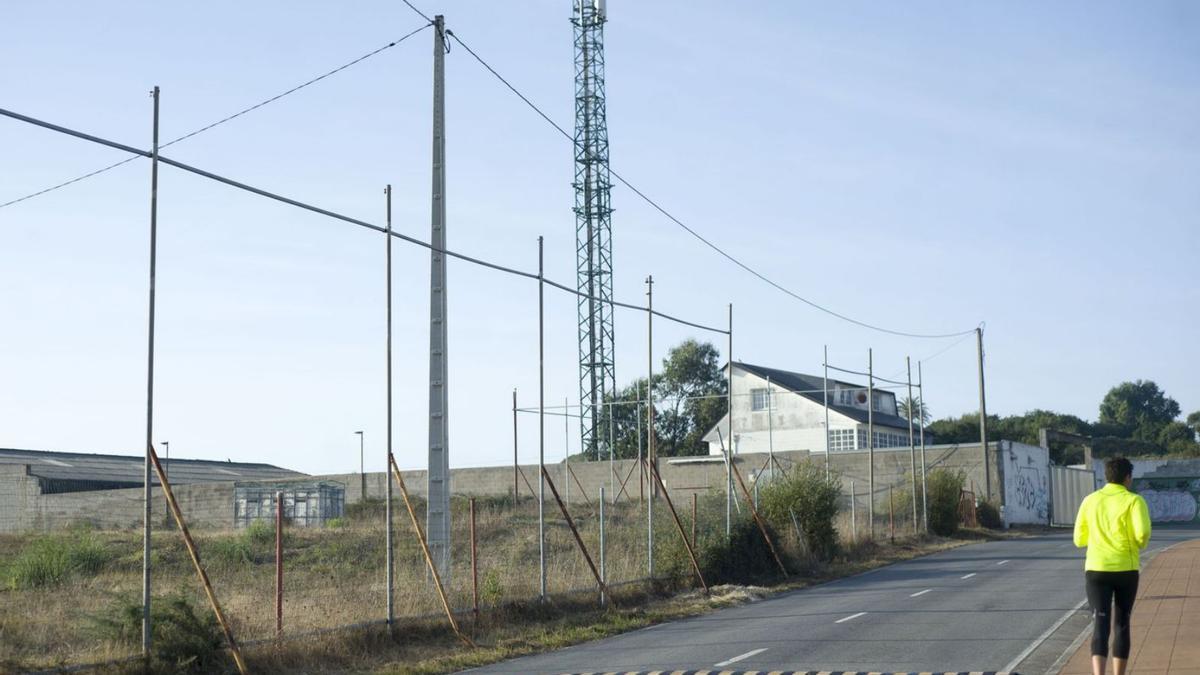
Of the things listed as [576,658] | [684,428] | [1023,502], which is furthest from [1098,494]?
[684,428]

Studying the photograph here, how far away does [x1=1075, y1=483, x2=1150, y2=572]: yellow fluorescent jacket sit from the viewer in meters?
10.2

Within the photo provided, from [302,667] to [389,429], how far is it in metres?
3.61

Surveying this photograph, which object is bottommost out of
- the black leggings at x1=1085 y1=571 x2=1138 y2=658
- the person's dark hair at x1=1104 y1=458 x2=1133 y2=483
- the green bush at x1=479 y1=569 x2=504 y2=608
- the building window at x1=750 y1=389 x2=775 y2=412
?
the green bush at x1=479 y1=569 x2=504 y2=608

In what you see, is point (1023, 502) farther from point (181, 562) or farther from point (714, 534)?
point (181, 562)

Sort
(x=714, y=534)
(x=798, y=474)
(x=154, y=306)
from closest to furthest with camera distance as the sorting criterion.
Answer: (x=154, y=306), (x=714, y=534), (x=798, y=474)

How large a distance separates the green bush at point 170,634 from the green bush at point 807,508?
2026 centimetres

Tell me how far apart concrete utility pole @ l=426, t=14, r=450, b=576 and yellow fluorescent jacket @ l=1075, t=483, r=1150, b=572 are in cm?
1147

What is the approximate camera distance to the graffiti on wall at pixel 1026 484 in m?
55.6

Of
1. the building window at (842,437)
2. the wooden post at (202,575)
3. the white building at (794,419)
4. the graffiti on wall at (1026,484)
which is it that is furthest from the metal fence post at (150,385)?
the building window at (842,437)

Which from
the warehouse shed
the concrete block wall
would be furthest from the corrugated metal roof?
the concrete block wall

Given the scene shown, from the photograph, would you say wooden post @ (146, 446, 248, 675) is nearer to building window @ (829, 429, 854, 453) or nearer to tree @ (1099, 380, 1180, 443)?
building window @ (829, 429, 854, 453)

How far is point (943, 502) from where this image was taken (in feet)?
155

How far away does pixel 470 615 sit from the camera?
720 inches

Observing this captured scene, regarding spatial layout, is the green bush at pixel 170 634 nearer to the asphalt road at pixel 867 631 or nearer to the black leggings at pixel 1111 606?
the asphalt road at pixel 867 631
